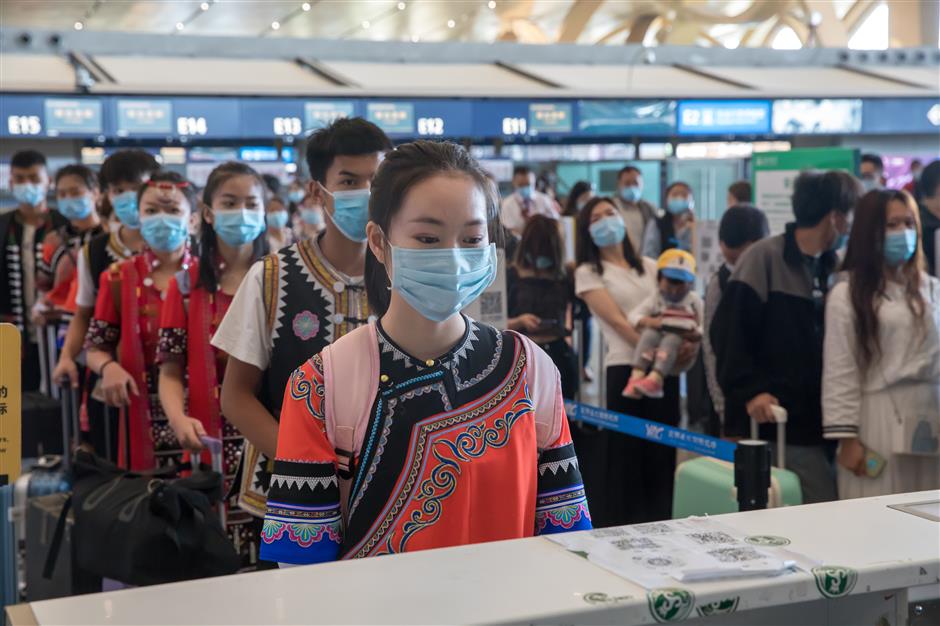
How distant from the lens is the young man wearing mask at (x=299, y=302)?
253cm

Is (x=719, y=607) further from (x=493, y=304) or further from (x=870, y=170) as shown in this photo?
(x=870, y=170)

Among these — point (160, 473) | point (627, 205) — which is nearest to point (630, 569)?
point (160, 473)

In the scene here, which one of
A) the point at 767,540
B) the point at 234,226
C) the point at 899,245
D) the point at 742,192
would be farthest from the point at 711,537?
the point at 742,192

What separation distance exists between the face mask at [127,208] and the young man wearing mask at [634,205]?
5.79 meters

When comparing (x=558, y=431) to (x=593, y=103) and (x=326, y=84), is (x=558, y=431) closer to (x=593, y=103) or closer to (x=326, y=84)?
(x=326, y=84)

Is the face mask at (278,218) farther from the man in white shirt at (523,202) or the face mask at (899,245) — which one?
the face mask at (899,245)

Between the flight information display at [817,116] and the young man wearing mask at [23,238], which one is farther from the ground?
the flight information display at [817,116]

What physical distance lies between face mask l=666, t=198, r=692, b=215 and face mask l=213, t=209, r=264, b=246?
22.3 ft

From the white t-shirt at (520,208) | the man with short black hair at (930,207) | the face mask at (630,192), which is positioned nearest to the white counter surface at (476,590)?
the man with short black hair at (930,207)

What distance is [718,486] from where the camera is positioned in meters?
3.75

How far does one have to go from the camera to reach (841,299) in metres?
3.81

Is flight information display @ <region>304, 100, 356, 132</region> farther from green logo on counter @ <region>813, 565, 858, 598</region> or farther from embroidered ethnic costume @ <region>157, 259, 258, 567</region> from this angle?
green logo on counter @ <region>813, 565, 858, 598</region>

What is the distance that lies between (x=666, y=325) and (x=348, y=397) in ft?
11.4

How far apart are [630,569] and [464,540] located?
37cm
